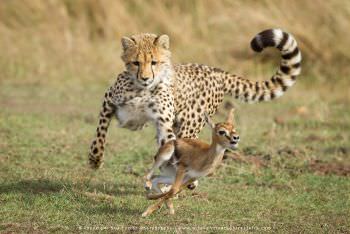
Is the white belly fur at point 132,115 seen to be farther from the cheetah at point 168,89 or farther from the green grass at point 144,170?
the green grass at point 144,170

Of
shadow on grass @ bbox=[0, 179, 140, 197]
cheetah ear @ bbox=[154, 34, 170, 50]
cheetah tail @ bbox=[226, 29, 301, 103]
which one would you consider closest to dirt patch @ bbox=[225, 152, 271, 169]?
cheetah tail @ bbox=[226, 29, 301, 103]

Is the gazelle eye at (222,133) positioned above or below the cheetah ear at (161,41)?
below

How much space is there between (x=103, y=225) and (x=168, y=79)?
168cm

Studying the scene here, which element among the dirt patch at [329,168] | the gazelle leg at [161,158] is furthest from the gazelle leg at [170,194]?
the dirt patch at [329,168]

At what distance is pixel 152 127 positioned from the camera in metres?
10.0

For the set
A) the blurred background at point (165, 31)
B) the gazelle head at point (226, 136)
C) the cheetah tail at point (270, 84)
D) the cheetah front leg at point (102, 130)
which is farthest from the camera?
the blurred background at point (165, 31)

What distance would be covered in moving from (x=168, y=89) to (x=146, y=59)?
1.02ft

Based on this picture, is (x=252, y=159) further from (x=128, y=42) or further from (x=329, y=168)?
(x=128, y=42)

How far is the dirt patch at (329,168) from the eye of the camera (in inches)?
309

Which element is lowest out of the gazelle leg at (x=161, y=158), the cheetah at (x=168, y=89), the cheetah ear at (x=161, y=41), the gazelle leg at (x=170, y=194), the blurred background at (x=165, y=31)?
the gazelle leg at (x=170, y=194)

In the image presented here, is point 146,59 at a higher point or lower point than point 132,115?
higher

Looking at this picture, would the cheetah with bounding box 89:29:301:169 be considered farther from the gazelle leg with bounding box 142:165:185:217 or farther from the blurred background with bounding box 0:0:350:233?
the gazelle leg with bounding box 142:165:185:217

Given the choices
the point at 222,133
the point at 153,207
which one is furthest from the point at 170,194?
the point at 222,133

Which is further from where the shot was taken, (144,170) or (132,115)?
(144,170)
